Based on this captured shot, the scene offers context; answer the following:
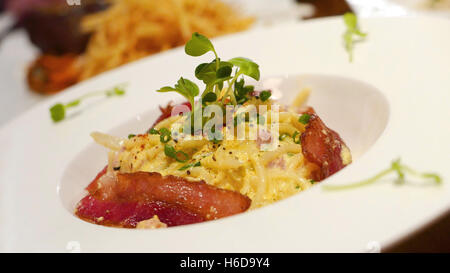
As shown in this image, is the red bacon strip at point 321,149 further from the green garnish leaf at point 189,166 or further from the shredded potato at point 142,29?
the shredded potato at point 142,29

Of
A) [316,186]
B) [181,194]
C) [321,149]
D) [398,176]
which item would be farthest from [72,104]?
[398,176]

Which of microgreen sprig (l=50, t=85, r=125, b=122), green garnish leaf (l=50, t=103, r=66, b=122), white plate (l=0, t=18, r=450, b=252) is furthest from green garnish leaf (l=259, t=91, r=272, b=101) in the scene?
green garnish leaf (l=50, t=103, r=66, b=122)

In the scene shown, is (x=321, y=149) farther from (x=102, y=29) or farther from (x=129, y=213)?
(x=102, y=29)

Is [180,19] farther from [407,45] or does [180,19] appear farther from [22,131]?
[407,45]

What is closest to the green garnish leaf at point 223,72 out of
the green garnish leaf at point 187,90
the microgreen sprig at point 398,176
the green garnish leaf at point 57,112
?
the green garnish leaf at point 187,90

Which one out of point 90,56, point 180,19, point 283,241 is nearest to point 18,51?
point 90,56

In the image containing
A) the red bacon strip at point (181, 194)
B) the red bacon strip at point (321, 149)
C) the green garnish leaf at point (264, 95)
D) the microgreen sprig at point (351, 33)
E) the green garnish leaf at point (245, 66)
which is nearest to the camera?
the red bacon strip at point (181, 194)
